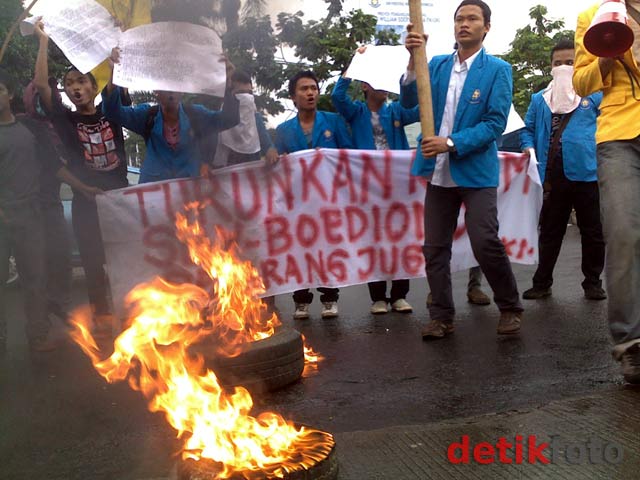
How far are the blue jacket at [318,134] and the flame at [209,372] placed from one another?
123 cm

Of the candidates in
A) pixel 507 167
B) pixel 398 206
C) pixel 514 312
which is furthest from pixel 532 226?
pixel 514 312

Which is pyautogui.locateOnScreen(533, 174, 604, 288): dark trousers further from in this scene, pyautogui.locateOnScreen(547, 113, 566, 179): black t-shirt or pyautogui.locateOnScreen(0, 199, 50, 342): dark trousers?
pyautogui.locateOnScreen(0, 199, 50, 342): dark trousers

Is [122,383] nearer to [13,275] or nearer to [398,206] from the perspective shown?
[398,206]

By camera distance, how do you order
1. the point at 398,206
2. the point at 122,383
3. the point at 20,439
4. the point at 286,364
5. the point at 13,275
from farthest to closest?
the point at 13,275 → the point at 398,206 → the point at 122,383 → the point at 286,364 → the point at 20,439

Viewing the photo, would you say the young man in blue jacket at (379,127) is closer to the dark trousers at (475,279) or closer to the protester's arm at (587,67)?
the dark trousers at (475,279)

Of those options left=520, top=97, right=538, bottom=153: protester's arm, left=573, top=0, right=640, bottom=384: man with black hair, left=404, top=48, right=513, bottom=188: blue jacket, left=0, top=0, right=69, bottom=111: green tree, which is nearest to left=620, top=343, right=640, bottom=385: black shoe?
left=573, top=0, right=640, bottom=384: man with black hair

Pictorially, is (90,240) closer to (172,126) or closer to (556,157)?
(172,126)

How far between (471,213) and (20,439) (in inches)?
118

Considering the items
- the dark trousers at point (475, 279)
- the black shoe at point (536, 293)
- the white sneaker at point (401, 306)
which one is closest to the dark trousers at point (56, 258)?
the white sneaker at point (401, 306)

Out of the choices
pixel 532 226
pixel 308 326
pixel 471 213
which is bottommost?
pixel 308 326

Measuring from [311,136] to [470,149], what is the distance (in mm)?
1735

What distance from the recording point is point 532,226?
→ 6344mm

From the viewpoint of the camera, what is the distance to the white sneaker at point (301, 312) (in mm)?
6035

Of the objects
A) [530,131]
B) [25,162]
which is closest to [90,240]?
[25,162]
